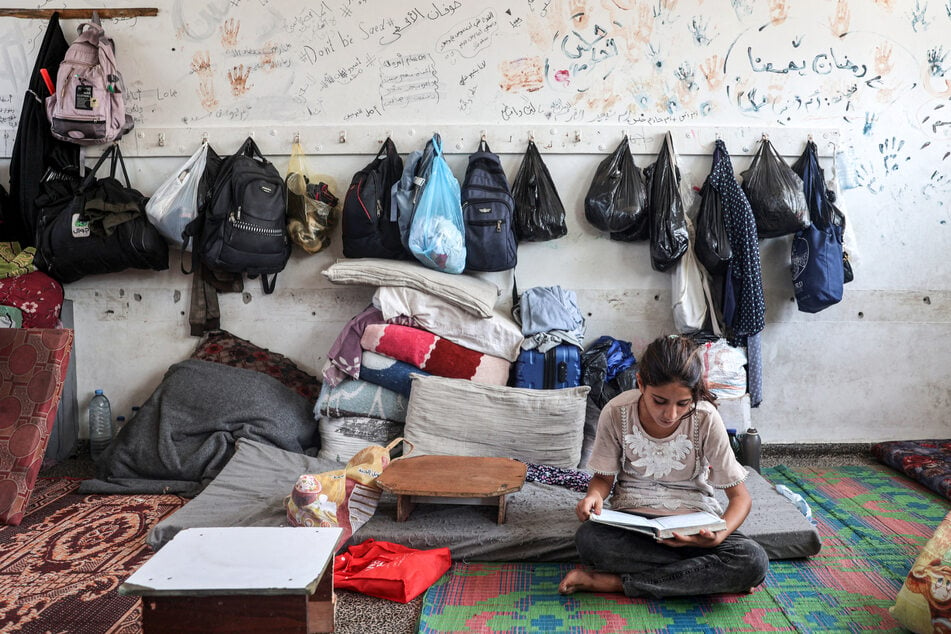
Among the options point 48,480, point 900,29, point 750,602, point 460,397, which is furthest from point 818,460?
point 48,480

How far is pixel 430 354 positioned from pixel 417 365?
0.08m

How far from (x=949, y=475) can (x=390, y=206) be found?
9.18 ft

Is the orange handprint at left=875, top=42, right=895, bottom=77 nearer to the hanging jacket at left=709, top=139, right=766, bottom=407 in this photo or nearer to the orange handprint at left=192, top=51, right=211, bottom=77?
the hanging jacket at left=709, top=139, right=766, bottom=407

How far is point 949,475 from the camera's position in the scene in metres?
3.09

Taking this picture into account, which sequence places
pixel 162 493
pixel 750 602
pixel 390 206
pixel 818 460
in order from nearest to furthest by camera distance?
pixel 750 602, pixel 162 493, pixel 390 206, pixel 818 460

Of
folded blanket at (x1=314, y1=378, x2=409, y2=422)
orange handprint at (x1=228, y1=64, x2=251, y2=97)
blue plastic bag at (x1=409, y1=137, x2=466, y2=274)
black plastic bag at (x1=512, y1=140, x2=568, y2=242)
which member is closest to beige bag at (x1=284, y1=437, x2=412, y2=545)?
folded blanket at (x1=314, y1=378, x2=409, y2=422)

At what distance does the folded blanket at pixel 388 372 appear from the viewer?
3281 mm

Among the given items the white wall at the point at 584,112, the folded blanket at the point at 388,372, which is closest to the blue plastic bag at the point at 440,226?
the white wall at the point at 584,112

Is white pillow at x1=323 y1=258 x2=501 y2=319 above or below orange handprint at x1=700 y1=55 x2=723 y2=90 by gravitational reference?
below

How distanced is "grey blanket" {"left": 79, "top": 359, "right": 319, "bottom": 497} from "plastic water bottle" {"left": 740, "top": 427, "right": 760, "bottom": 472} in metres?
2.04

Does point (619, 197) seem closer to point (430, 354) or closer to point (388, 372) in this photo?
point (430, 354)

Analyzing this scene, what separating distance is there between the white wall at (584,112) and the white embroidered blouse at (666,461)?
1368 millimetres

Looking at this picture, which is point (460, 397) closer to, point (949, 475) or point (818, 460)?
point (818, 460)

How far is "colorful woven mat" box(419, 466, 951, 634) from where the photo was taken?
204cm
